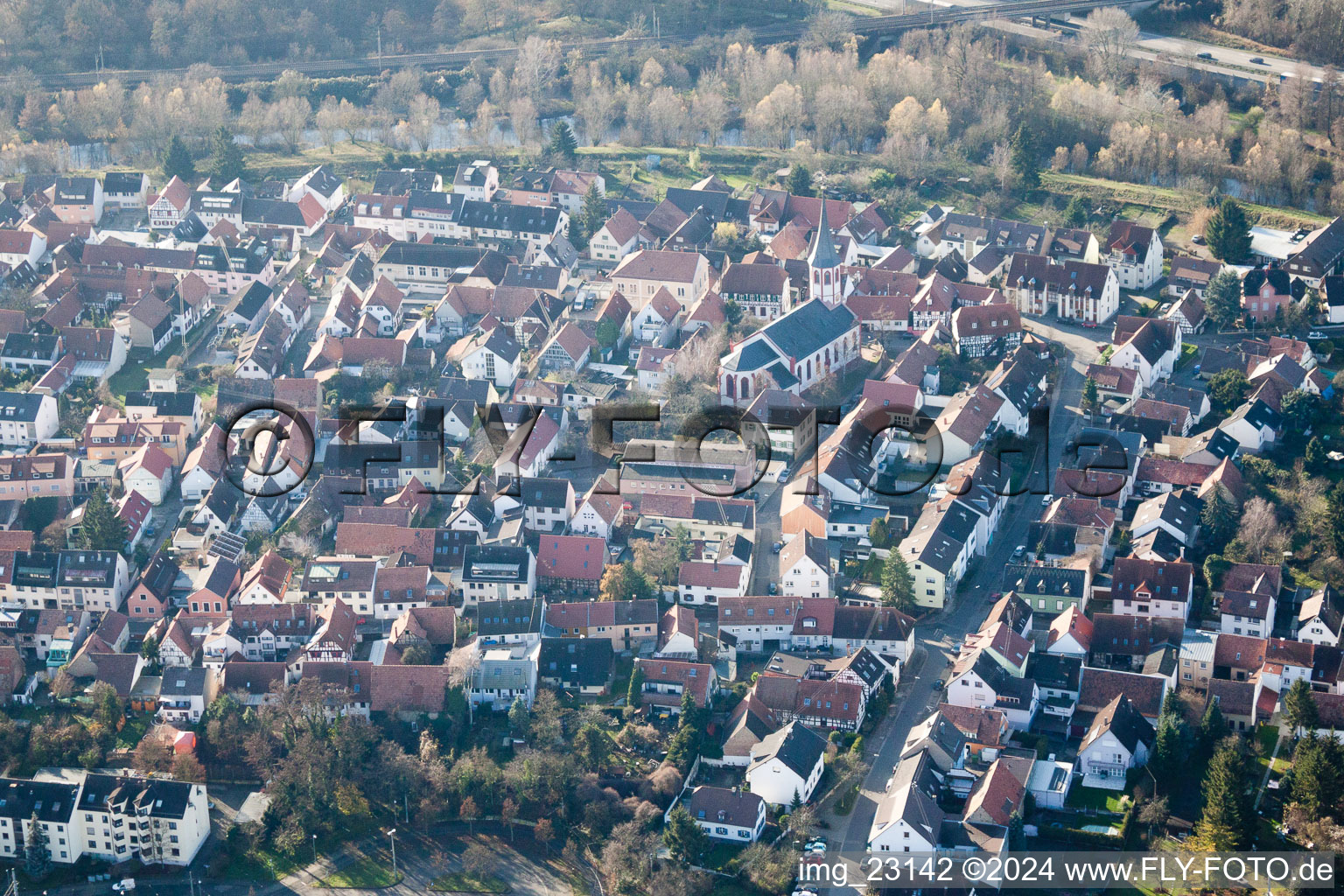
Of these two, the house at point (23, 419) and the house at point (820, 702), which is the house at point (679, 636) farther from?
the house at point (23, 419)

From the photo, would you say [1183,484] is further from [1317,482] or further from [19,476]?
[19,476]

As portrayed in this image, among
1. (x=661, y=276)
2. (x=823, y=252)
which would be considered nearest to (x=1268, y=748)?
(x=823, y=252)

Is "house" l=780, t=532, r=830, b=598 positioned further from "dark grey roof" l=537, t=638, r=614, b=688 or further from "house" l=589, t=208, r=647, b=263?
"house" l=589, t=208, r=647, b=263

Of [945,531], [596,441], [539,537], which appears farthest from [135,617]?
[945,531]

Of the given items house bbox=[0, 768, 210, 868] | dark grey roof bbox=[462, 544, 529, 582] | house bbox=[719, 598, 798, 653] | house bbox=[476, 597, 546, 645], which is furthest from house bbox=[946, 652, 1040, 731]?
house bbox=[0, 768, 210, 868]

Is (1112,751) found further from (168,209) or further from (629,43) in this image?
(629,43)

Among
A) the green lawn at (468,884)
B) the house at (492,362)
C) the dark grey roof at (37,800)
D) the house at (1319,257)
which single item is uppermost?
the house at (1319,257)

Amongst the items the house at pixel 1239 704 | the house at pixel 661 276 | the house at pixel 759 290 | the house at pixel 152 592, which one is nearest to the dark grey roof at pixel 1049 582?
the house at pixel 1239 704
